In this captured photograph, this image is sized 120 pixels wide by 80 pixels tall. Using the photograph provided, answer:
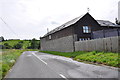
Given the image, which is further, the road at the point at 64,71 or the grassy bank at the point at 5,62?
the grassy bank at the point at 5,62

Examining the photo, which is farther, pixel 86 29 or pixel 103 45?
pixel 86 29

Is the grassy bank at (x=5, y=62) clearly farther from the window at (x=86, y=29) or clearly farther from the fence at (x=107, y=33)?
the window at (x=86, y=29)

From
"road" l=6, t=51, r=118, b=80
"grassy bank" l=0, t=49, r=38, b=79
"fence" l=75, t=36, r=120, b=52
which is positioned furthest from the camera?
"fence" l=75, t=36, r=120, b=52

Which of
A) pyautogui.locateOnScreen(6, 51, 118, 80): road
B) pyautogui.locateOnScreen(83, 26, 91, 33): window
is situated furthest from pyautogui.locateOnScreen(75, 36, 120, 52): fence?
pyautogui.locateOnScreen(83, 26, 91, 33): window

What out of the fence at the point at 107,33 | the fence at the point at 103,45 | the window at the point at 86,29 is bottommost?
the fence at the point at 103,45

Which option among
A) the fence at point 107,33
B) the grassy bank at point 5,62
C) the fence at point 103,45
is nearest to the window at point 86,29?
the fence at point 107,33

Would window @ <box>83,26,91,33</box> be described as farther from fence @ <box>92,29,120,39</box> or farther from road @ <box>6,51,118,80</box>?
road @ <box>6,51,118,80</box>

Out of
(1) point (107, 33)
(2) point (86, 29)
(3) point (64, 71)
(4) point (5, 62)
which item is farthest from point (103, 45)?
(2) point (86, 29)

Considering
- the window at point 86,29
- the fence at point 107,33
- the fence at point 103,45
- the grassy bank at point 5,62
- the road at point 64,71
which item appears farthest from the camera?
the window at point 86,29

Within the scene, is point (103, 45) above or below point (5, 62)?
above

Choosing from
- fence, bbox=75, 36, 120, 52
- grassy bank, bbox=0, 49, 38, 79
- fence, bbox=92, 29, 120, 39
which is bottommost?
grassy bank, bbox=0, 49, 38, 79

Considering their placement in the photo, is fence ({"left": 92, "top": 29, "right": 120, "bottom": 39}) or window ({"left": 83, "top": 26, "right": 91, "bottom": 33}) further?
window ({"left": 83, "top": 26, "right": 91, "bottom": 33})

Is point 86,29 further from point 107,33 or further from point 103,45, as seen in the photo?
point 103,45

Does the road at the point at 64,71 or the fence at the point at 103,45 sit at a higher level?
the fence at the point at 103,45
